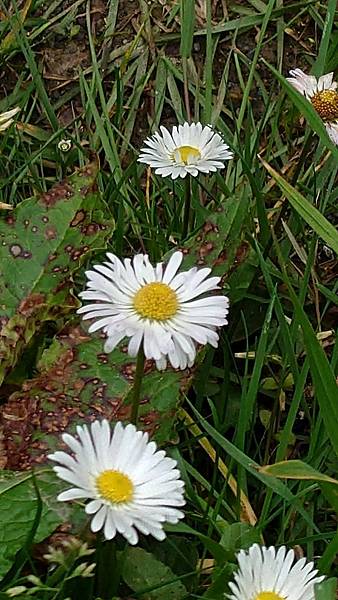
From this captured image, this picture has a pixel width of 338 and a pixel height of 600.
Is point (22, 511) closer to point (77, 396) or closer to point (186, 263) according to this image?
point (77, 396)

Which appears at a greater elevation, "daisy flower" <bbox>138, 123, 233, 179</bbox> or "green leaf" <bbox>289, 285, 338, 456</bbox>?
"daisy flower" <bbox>138, 123, 233, 179</bbox>

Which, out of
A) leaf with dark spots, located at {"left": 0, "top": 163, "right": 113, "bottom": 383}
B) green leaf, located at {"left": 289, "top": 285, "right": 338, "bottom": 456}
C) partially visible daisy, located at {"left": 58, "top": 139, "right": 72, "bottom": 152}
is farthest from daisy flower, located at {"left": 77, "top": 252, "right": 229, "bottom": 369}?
partially visible daisy, located at {"left": 58, "top": 139, "right": 72, "bottom": 152}

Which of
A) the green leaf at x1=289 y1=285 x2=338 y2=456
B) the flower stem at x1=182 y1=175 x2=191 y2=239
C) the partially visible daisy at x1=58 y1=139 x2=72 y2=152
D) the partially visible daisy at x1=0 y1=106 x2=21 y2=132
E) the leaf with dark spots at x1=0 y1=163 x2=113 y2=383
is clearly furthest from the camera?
the partially visible daisy at x1=58 y1=139 x2=72 y2=152

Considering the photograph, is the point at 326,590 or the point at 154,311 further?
the point at 154,311

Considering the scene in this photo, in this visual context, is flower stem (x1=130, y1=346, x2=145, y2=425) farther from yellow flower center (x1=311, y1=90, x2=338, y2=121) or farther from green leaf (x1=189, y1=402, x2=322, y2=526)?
yellow flower center (x1=311, y1=90, x2=338, y2=121)

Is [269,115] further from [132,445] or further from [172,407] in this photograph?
[132,445]

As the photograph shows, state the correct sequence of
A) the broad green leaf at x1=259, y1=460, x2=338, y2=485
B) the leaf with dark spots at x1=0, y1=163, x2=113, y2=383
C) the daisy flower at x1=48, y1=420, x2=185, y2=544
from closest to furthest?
the daisy flower at x1=48, y1=420, x2=185, y2=544 < the broad green leaf at x1=259, y1=460, x2=338, y2=485 < the leaf with dark spots at x1=0, y1=163, x2=113, y2=383

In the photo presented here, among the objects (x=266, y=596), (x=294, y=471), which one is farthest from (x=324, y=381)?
(x=266, y=596)

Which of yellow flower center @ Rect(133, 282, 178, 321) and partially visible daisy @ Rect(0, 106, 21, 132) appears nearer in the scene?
yellow flower center @ Rect(133, 282, 178, 321)
